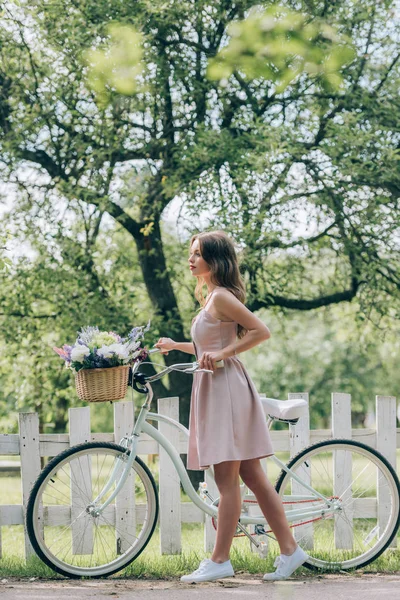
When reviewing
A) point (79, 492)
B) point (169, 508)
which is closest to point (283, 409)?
point (169, 508)

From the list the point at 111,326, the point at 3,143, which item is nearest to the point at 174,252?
the point at 111,326

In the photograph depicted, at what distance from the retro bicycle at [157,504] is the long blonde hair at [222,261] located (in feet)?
1.62

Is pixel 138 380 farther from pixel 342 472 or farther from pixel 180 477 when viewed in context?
pixel 342 472

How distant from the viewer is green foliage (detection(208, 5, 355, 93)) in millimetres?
8336

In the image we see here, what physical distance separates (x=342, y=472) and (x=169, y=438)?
3.82 ft

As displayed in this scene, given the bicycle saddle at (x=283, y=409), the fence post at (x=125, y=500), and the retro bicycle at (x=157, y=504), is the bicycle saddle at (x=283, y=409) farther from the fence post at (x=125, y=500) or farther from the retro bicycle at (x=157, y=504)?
the fence post at (x=125, y=500)

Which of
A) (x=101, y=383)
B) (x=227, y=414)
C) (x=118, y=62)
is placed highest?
(x=118, y=62)

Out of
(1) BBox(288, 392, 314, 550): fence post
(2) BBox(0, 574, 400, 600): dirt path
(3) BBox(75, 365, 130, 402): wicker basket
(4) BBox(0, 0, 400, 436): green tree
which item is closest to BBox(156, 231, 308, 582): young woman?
(2) BBox(0, 574, 400, 600): dirt path

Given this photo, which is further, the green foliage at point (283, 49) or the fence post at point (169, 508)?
the green foliage at point (283, 49)

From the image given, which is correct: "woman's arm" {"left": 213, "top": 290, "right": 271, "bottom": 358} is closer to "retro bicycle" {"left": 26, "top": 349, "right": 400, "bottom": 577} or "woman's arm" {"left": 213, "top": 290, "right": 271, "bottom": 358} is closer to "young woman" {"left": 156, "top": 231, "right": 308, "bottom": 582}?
"young woman" {"left": 156, "top": 231, "right": 308, "bottom": 582}

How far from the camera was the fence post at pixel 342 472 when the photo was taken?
5562mm

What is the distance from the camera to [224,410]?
4.62m

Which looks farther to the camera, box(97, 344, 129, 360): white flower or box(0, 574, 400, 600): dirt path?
box(97, 344, 129, 360): white flower

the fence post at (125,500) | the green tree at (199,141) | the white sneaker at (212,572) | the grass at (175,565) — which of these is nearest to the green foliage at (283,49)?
the green tree at (199,141)
